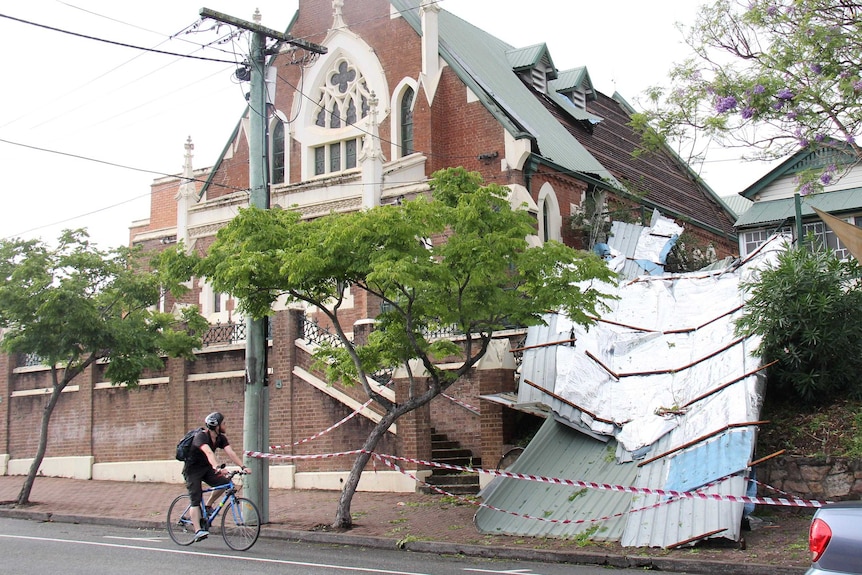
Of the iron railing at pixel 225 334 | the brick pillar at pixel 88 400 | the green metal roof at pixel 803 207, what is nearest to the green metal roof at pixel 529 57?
the green metal roof at pixel 803 207

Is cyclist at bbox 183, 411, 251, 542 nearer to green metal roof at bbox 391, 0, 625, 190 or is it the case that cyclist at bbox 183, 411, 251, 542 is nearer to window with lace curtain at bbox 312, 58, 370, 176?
green metal roof at bbox 391, 0, 625, 190

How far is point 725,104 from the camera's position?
15.4 m

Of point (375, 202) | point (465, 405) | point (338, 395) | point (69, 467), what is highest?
point (375, 202)

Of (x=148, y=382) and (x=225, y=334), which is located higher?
(x=225, y=334)

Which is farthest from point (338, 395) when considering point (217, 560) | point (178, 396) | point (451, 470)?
point (217, 560)

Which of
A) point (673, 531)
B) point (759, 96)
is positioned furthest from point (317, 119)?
point (673, 531)

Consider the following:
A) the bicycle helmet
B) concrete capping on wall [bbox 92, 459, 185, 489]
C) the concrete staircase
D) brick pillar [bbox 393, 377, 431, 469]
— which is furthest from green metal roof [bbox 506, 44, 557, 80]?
the bicycle helmet

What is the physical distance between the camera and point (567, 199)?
96.2 ft

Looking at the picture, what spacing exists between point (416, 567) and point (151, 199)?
98.0 ft

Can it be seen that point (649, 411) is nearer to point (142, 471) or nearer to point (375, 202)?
point (375, 202)

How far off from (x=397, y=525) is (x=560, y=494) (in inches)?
101

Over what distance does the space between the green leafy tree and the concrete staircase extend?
5631 mm

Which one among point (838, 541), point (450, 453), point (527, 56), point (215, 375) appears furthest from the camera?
point (527, 56)

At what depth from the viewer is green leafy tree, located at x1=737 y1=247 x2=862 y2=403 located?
1506cm
